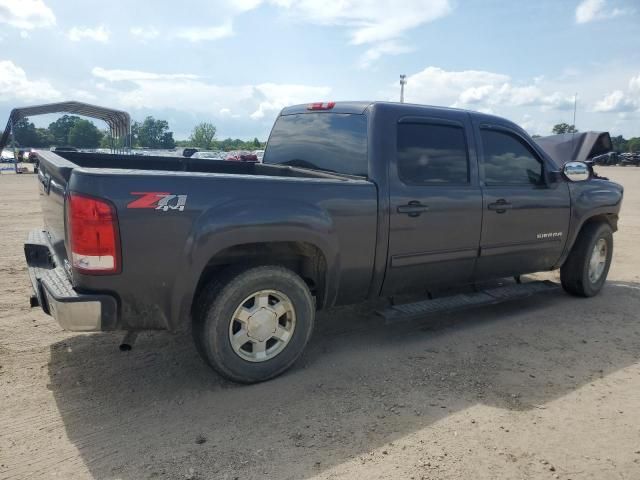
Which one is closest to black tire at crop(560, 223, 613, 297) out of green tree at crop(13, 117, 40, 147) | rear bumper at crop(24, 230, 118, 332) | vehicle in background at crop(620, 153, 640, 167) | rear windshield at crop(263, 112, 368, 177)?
rear windshield at crop(263, 112, 368, 177)

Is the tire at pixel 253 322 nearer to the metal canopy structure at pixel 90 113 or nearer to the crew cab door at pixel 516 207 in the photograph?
the crew cab door at pixel 516 207

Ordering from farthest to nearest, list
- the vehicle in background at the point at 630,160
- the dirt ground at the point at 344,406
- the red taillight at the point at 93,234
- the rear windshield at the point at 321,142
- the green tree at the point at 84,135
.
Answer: the green tree at the point at 84,135 < the vehicle in background at the point at 630,160 < the rear windshield at the point at 321,142 < the red taillight at the point at 93,234 < the dirt ground at the point at 344,406

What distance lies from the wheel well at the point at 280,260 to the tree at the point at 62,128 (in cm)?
9700

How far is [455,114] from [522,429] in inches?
104

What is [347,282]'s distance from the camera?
374cm

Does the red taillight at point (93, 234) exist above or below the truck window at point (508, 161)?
below

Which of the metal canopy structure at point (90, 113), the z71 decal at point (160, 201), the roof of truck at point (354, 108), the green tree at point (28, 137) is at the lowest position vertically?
the z71 decal at point (160, 201)

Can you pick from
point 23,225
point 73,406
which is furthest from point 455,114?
point 23,225

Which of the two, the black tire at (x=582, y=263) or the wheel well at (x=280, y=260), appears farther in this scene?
the black tire at (x=582, y=263)

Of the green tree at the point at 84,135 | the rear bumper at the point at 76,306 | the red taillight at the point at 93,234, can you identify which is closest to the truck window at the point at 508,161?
the red taillight at the point at 93,234

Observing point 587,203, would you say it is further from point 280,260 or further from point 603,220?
point 280,260

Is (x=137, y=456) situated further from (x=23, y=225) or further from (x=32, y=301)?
(x=23, y=225)

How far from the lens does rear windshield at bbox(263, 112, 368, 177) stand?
157 inches

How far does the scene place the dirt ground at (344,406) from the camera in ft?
8.56
